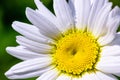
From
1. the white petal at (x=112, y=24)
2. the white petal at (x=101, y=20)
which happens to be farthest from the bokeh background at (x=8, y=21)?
the white petal at (x=112, y=24)

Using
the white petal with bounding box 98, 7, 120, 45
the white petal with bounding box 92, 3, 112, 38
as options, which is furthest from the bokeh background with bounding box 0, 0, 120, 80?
the white petal with bounding box 98, 7, 120, 45

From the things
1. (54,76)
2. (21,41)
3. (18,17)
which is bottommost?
(54,76)

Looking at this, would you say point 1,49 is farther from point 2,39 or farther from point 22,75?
point 22,75

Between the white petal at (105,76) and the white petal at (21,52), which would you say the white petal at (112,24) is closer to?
the white petal at (105,76)

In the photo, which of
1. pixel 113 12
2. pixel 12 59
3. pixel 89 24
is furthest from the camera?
pixel 12 59

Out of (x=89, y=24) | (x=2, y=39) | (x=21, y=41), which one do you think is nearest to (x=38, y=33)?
(x=21, y=41)

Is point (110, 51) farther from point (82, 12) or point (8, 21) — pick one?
point (8, 21)
